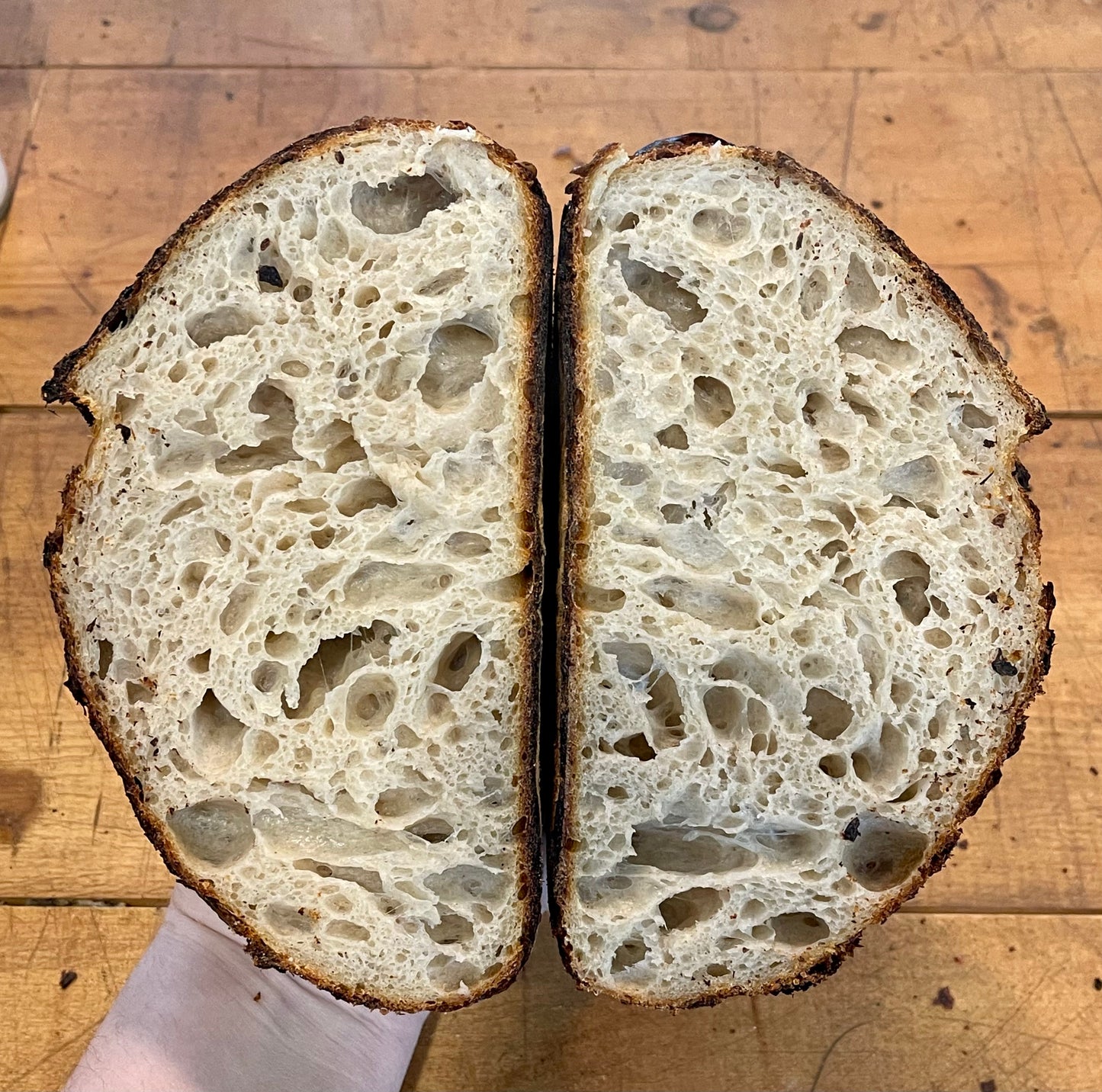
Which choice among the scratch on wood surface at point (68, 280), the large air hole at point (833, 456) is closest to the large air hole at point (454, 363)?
the large air hole at point (833, 456)

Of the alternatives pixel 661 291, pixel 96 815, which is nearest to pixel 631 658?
pixel 661 291

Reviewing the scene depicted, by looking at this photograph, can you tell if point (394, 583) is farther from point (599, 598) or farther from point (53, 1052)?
point (53, 1052)

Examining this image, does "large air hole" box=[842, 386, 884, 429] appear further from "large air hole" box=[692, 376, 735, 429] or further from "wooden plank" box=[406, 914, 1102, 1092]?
"wooden plank" box=[406, 914, 1102, 1092]

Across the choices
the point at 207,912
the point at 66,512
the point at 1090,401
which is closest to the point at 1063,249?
Answer: the point at 1090,401

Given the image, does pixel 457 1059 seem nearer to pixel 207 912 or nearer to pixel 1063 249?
pixel 207 912

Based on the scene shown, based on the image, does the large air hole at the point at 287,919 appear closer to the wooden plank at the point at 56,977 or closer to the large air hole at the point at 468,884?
the large air hole at the point at 468,884

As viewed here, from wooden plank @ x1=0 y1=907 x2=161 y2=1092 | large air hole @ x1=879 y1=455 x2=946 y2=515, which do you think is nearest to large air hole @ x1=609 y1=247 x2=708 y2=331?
large air hole @ x1=879 y1=455 x2=946 y2=515
